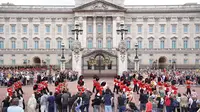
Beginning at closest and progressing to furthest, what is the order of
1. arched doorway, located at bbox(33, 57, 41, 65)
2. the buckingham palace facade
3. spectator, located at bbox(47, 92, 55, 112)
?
spectator, located at bbox(47, 92, 55, 112) < the buckingham palace facade < arched doorway, located at bbox(33, 57, 41, 65)

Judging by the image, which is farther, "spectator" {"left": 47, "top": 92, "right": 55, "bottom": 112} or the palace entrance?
the palace entrance

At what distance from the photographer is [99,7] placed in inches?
2778

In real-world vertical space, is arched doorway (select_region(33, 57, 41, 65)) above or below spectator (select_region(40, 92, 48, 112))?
above

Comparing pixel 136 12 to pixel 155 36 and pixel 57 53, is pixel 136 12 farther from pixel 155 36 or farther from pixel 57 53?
pixel 57 53

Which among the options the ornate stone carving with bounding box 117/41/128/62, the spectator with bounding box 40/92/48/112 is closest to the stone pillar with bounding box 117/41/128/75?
the ornate stone carving with bounding box 117/41/128/62

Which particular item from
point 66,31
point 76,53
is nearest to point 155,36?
point 66,31

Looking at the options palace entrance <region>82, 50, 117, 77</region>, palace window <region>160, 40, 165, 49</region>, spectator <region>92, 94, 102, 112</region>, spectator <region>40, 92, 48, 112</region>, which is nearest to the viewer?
spectator <region>40, 92, 48, 112</region>

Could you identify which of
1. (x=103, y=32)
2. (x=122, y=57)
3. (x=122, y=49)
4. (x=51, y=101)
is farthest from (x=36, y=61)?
(x=51, y=101)

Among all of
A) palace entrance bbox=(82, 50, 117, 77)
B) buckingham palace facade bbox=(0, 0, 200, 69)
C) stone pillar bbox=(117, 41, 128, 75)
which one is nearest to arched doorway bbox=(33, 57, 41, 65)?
buckingham palace facade bbox=(0, 0, 200, 69)

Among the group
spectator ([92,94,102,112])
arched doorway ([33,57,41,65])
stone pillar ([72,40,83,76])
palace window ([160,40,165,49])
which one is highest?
palace window ([160,40,165,49])

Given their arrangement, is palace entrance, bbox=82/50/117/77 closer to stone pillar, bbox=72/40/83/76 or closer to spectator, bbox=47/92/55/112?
stone pillar, bbox=72/40/83/76

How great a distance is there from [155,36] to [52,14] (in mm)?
23762

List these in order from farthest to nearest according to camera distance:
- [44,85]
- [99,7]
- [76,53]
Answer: [99,7], [76,53], [44,85]

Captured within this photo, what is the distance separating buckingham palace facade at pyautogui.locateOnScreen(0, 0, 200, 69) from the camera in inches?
2805
